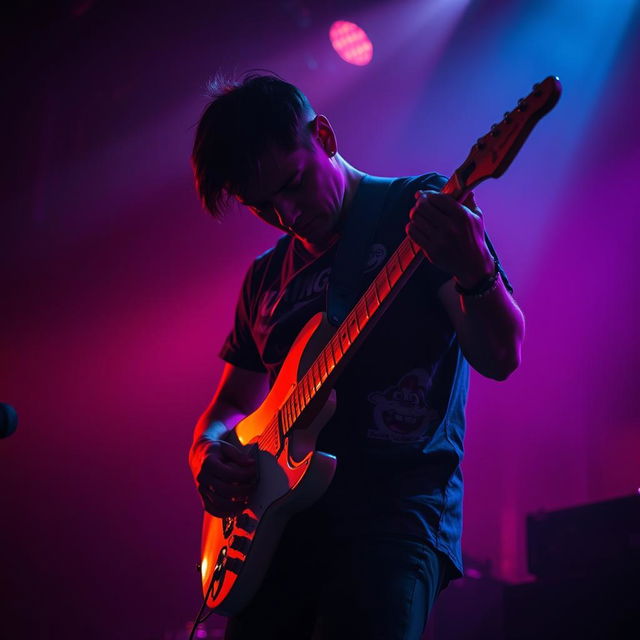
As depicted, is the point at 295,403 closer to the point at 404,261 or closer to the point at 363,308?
the point at 363,308

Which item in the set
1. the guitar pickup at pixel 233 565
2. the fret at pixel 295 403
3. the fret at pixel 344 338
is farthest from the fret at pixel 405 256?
the guitar pickup at pixel 233 565

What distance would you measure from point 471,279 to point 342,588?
0.73 meters

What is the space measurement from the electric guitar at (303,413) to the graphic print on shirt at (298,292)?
140mm

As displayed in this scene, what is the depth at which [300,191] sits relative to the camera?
1.97m

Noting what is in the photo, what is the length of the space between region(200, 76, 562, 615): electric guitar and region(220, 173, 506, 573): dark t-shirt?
80 millimetres

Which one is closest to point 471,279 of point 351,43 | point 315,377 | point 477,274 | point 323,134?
point 477,274

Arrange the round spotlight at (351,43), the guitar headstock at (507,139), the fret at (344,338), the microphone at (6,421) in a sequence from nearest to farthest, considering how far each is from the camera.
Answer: the guitar headstock at (507,139) < the microphone at (6,421) < the fret at (344,338) < the round spotlight at (351,43)

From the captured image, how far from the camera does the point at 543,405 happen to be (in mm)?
5590

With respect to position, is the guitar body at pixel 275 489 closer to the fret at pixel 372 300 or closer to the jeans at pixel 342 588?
the jeans at pixel 342 588

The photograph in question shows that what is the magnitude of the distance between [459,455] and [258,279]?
1.04 meters

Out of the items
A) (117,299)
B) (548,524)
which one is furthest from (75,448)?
(548,524)

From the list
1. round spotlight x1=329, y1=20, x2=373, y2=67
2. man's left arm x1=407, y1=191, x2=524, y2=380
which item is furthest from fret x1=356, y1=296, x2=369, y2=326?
round spotlight x1=329, y1=20, x2=373, y2=67

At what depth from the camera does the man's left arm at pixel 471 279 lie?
1.36m

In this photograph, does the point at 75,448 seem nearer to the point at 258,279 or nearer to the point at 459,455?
the point at 258,279
